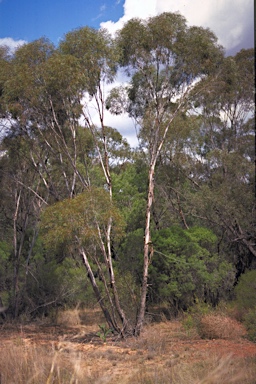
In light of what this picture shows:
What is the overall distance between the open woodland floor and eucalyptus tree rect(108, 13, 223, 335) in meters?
3.52

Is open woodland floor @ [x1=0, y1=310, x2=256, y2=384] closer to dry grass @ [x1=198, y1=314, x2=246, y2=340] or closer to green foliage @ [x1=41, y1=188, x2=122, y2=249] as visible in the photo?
dry grass @ [x1=198, y1=314, x2=246, y2=340]

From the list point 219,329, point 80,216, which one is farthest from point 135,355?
point 80,216

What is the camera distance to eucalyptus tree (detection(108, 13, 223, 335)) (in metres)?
15.6

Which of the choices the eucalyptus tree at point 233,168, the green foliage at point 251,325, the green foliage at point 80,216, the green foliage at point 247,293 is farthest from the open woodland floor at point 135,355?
the eucalyptus tree at point 233,168

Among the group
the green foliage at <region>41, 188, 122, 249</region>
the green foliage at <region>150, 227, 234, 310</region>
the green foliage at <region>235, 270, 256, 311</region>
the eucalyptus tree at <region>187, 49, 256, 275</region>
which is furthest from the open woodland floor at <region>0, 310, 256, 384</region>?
the eucalyptus tree at <region>187, 49, 256, 275</region>

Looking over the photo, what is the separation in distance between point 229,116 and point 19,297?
1184cm

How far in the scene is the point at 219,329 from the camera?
40.4 ft

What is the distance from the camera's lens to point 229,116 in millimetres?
21734

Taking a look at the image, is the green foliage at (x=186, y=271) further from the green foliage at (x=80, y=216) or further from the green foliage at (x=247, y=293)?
the green foliage at (x=80, y=216)

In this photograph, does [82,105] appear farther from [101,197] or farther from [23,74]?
[101,197]

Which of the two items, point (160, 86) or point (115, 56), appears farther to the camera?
point (160, 86)

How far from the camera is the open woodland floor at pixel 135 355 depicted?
6.53m

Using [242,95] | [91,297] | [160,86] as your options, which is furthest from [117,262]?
[242,95]

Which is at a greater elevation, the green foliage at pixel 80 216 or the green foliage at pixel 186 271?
the green foliage at pixel 80 216
